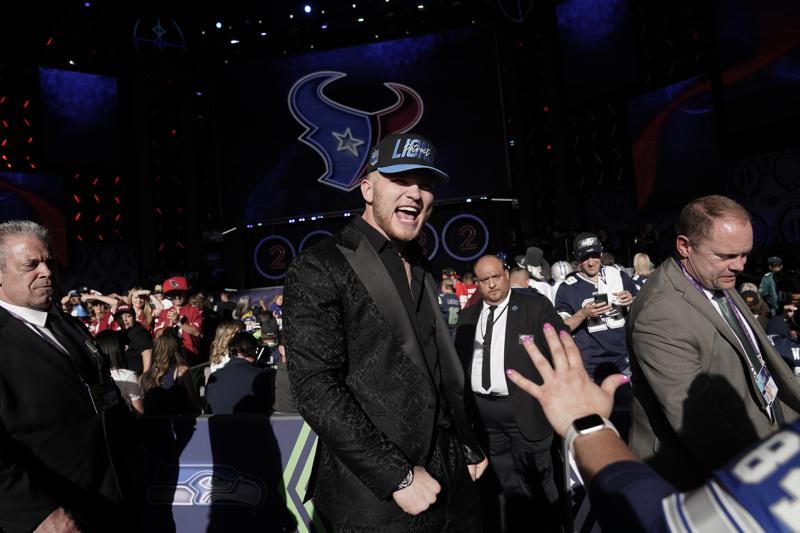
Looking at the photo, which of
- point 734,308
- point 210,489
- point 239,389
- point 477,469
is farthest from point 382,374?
point 239,389

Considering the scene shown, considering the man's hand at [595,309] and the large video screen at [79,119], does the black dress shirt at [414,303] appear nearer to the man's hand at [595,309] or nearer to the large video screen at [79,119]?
the man's hand at [595,309]

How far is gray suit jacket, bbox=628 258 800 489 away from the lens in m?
2.25

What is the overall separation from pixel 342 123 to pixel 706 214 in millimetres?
18500

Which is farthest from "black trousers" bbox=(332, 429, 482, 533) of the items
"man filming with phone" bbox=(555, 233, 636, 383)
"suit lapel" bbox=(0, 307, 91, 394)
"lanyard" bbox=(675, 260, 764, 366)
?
"man filming with phone" bbox=(555, 233, 636, 383)

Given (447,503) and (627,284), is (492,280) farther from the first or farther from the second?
(447,503)

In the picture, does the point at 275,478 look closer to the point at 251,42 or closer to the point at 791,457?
the point at 791,457

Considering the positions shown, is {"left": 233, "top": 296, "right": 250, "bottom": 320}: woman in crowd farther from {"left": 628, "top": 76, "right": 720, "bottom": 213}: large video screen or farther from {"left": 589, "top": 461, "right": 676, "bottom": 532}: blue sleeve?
{"left": 628, "top": 76, "right": 720, "bottom": 213}: large video screen

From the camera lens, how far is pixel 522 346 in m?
4.79

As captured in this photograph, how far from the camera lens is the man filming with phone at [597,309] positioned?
17.7 ft

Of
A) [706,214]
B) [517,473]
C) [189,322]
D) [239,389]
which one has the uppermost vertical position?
[706,214]

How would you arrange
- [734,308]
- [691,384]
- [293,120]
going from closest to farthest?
[691,384]
[734,308]
[293,120]

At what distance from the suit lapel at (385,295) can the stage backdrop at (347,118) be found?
17.3 metres

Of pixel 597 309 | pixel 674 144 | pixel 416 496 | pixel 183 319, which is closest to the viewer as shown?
pixel 416 496

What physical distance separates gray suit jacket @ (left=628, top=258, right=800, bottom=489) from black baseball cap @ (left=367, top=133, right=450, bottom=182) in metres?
1.16
